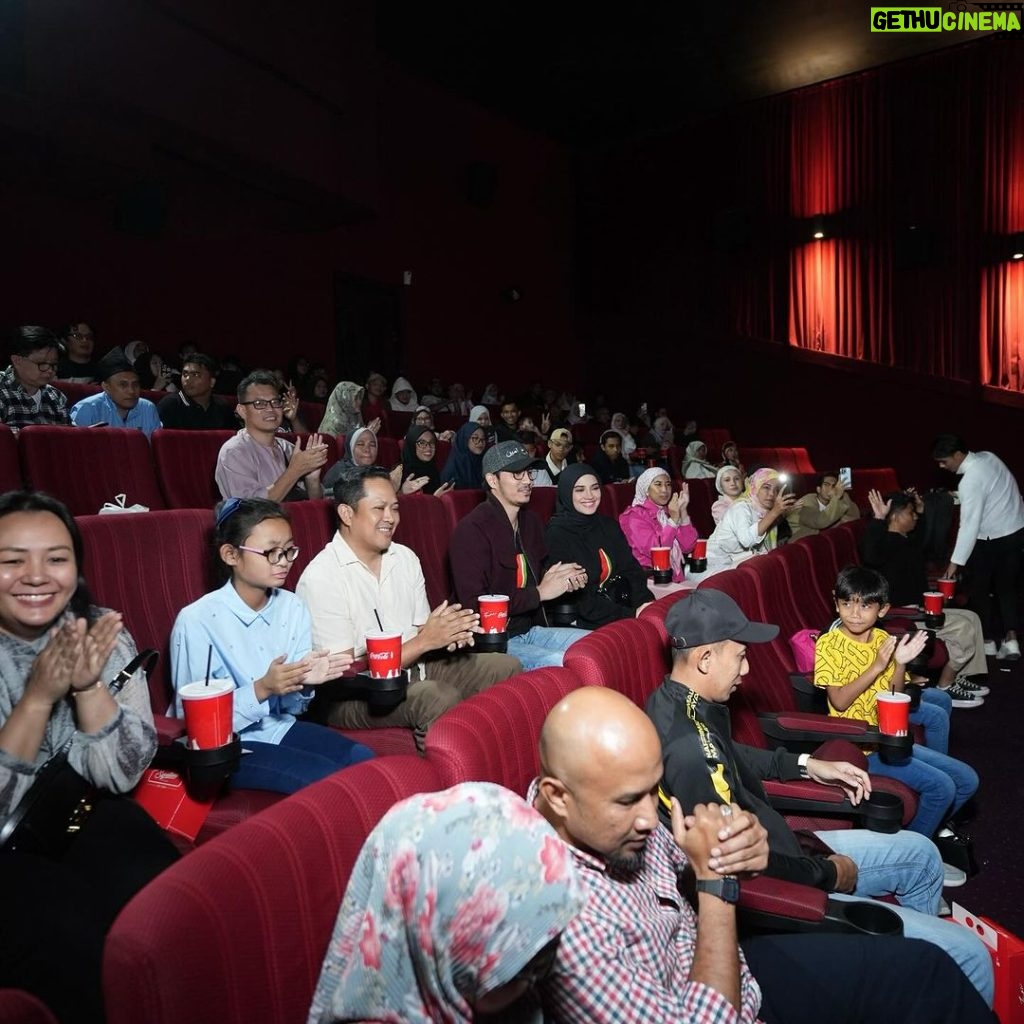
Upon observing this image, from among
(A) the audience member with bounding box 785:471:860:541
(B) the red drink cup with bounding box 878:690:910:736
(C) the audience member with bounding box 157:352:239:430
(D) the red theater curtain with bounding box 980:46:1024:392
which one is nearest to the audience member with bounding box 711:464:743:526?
(A) the audience member with bounding box 785:471:860:541

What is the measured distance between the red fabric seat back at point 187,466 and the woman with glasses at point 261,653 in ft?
5.21

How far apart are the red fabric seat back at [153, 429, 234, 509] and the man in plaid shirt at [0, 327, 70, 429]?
436 mm

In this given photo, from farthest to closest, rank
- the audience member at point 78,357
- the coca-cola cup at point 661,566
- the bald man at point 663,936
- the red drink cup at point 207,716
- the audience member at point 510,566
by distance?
1. the audience member at point 78,357
2. the coca-cola cup at point 661,566
3. the audience member at point 510,566
4. the red drink cup at point 207,716
5. the bald man at point 663,936

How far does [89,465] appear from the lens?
3.21 metres

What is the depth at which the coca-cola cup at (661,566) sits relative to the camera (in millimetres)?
3713

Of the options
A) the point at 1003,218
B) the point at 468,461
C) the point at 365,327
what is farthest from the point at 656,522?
the point at 1003,218

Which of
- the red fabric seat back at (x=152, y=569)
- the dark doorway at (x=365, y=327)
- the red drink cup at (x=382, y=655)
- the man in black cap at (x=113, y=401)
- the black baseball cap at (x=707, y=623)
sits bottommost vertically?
the red drink cup at (x=382, y=655)

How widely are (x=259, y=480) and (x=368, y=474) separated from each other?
0.88m

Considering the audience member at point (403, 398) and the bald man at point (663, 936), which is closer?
the bald man at point (663, 936)

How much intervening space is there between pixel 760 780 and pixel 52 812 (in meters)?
1.39

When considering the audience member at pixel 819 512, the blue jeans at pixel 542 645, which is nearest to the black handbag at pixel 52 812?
the blue jeans at pixel 542 645

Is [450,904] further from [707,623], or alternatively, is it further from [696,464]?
[696,464]

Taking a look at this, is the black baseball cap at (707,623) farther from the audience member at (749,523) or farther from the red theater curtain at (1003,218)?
the red theater curtain at (1003,218)

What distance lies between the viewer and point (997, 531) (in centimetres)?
484
